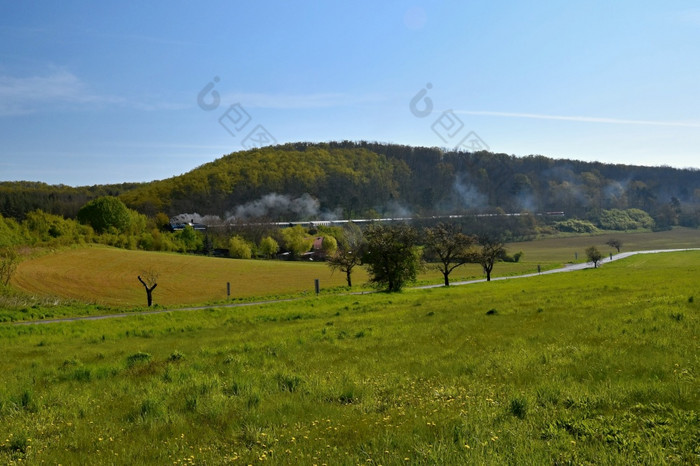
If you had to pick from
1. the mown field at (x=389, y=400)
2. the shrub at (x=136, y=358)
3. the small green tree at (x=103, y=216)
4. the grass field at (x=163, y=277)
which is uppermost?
the small green tree at (x=103, y=216)

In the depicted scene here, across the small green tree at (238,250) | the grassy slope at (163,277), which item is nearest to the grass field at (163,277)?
the grassy slope at (163,277)

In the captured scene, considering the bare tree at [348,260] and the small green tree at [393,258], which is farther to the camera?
the bare tree at [348,260]

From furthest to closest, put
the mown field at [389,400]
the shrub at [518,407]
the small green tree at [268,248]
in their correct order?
the small green tree at [268,248] → the shrub at [518,407] → the mown field at [389,400]

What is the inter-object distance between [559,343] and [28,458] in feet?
38.9

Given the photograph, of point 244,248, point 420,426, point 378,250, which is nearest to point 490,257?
point 378,250

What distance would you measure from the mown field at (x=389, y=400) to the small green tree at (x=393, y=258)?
31988mm

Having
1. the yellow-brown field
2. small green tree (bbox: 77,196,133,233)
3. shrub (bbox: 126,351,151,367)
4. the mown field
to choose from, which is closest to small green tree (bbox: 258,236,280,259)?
the yellow-brown field

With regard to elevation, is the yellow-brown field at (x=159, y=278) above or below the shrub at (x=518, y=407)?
below

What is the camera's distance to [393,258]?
4903cm

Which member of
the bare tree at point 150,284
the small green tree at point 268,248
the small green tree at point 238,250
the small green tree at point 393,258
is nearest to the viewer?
the small green tree at point 393,258

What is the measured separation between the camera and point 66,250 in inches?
3558

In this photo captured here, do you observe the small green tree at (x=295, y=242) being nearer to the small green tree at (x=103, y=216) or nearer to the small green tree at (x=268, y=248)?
the small green tree at (x=268, y=248)

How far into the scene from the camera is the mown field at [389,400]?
617 centimetres

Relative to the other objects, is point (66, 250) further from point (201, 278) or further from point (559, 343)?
point (559, 343)
